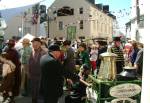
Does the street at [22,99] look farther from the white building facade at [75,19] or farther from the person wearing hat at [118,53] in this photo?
the white building facade at [75,19]

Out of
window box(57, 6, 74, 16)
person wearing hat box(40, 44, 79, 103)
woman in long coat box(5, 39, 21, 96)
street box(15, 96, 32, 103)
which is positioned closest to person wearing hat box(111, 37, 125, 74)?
person wearing hat box(40, 44, 79, 103)

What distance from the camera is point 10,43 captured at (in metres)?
11.7

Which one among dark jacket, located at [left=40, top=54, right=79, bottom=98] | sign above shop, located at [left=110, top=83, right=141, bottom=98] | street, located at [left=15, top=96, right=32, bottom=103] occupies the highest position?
dark jacket, located at [left=40, top=54, right=79, bottom=98]

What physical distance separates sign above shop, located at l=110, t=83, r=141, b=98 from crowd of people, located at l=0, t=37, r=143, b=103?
769mm

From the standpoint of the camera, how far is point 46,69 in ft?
22.8

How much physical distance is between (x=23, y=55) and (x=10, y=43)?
105 cm

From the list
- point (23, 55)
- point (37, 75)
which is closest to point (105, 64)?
point (37, 75)

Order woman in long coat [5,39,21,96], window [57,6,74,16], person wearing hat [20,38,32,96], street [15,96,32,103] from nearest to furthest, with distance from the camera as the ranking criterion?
1. woman in long coat [5,39,21,96]
2. street [15,96,32,103]
3. person wearing hat [20,38,32,96]
4. window [57,6,74,16]

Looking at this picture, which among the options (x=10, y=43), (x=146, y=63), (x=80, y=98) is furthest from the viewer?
(x=10, y=43)

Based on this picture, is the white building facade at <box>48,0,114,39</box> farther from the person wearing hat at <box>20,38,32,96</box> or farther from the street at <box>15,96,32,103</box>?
the street at <box>15,96,32,103</box>

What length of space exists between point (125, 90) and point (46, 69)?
134cm

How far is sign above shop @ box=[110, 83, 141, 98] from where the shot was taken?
696cm

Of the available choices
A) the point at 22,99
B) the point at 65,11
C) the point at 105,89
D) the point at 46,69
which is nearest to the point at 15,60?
the point at 22,99

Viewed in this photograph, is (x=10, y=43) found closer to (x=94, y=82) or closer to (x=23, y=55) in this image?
(x=23, y=55)
